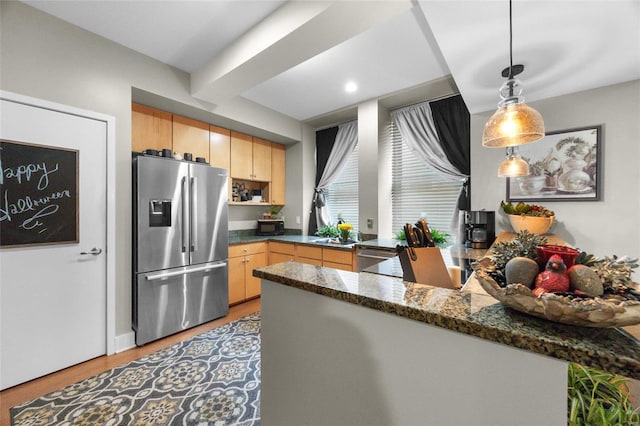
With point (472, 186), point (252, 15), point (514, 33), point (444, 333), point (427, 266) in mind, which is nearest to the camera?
point (444, 333)

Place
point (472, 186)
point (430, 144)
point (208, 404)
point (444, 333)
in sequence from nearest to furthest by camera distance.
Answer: point (444, 333) → point (208, 404) → point (472, 186) → point (430, 144)

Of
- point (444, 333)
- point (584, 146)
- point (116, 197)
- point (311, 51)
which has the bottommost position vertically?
point (444, 333)

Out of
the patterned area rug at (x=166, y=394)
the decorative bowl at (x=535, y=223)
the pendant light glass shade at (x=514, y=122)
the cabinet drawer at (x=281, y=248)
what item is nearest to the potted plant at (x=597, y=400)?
the pendant light glass shade at (x=514, y=122)

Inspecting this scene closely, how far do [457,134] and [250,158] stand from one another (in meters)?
2.83

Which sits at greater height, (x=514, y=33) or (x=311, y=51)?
(x=311, y=51)

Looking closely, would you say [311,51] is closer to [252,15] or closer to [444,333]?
[252,15]

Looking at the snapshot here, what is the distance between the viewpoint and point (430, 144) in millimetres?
3322

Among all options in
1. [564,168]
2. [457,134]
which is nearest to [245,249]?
[457,134]

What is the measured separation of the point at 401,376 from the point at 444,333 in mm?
193

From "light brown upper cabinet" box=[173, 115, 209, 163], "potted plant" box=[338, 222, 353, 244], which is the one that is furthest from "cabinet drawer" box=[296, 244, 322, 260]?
"light brown upper cabinet" box=[173, 115, 209, 163]

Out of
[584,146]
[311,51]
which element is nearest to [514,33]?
[311,51]

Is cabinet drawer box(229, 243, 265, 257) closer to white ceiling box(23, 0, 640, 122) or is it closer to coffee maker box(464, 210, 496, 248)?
white ceiling box(23, 0, 640, 122)

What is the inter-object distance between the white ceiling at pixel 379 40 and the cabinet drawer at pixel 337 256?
2.02 metres

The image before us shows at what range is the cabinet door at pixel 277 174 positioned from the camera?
436cm
